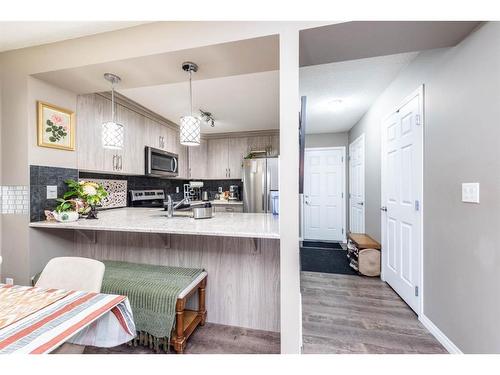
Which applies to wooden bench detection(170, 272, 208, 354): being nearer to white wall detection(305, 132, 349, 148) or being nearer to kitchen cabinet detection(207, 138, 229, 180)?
kitchen cabinet detection(207, 138, 229, 180)

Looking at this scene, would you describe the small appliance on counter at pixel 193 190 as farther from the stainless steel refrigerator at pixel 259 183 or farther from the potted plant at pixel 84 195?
the potted plant at pixel 84 195

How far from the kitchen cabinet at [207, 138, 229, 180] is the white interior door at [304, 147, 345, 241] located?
182 centimetres

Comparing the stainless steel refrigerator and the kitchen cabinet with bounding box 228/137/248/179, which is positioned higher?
the kitchen cabinet with bounding box 228/137/248/179

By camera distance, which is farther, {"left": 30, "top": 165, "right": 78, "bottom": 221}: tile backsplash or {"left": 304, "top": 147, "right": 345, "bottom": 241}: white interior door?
{"left": 304, "top": 147, "right": 345, "bottom": 241}: white interior door

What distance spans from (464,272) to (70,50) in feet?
10.3

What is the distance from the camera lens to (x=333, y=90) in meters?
2.88

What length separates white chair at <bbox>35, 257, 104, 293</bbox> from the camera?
1.13 m

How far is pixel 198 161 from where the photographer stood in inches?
176

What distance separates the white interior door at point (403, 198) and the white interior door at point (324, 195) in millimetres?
2002

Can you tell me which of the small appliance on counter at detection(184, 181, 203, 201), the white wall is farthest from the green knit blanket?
the white wall

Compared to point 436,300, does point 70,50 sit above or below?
above

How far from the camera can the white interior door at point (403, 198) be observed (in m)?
2.08
